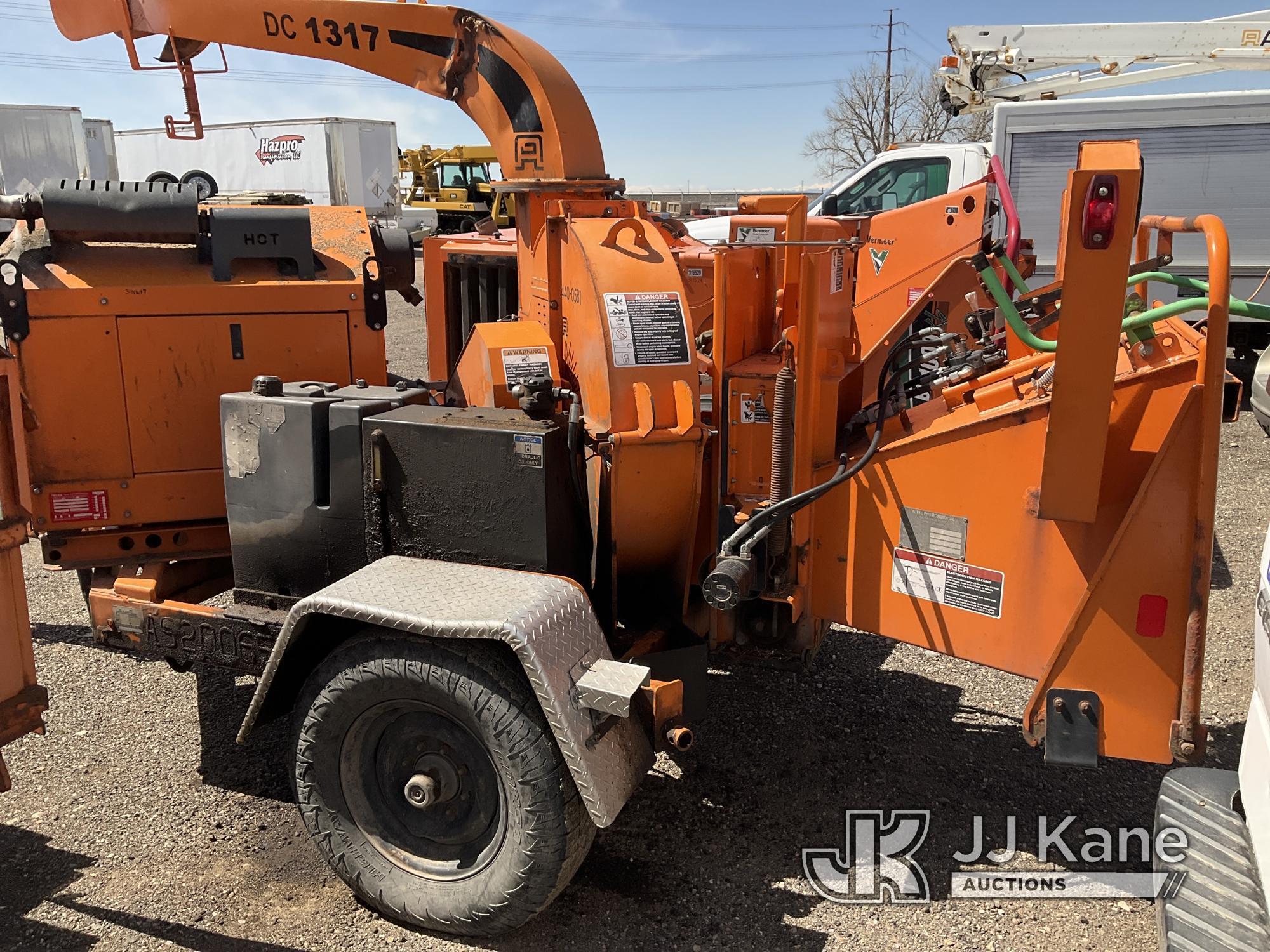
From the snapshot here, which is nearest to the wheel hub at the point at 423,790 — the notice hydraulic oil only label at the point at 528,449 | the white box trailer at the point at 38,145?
the notice hydraulic oil only label at the point at 528,449

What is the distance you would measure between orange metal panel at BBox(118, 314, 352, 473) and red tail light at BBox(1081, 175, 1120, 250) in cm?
283

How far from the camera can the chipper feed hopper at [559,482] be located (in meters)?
2.78

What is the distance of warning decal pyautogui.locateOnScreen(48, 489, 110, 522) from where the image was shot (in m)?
3.78

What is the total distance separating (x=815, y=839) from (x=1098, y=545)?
1485 mm

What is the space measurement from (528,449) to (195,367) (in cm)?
165

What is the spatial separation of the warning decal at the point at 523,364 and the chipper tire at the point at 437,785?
106 cm

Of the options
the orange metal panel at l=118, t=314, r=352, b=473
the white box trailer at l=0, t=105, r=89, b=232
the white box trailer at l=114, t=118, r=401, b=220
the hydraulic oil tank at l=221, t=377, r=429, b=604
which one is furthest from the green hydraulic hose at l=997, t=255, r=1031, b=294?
the white box trailer at l=114, t=118, r=401, b=220

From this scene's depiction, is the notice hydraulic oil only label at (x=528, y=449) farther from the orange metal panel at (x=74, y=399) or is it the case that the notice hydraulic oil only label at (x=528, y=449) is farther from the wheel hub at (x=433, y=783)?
the orange metal panel at (x=74, y=399)

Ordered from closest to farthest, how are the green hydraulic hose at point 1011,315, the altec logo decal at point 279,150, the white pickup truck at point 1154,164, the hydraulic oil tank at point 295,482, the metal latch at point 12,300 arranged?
the green hydraulic hose at point 1011,315 < the hydraulic oil tank at point 295,482 < the metal latch at point 12,300 < the white pickup truck at point 1154,164 < the altec logo decal at point 279,150

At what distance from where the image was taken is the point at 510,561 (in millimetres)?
3199

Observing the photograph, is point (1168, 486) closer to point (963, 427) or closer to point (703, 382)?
point (963, 427)

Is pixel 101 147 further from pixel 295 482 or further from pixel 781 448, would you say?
Answer: pixel 781 448

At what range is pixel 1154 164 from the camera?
10156 millimetres

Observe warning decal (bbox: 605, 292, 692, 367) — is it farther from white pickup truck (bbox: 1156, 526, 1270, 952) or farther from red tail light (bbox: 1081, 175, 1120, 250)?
white pickup truck (bbox: 1156, 526, 1270, 952)
